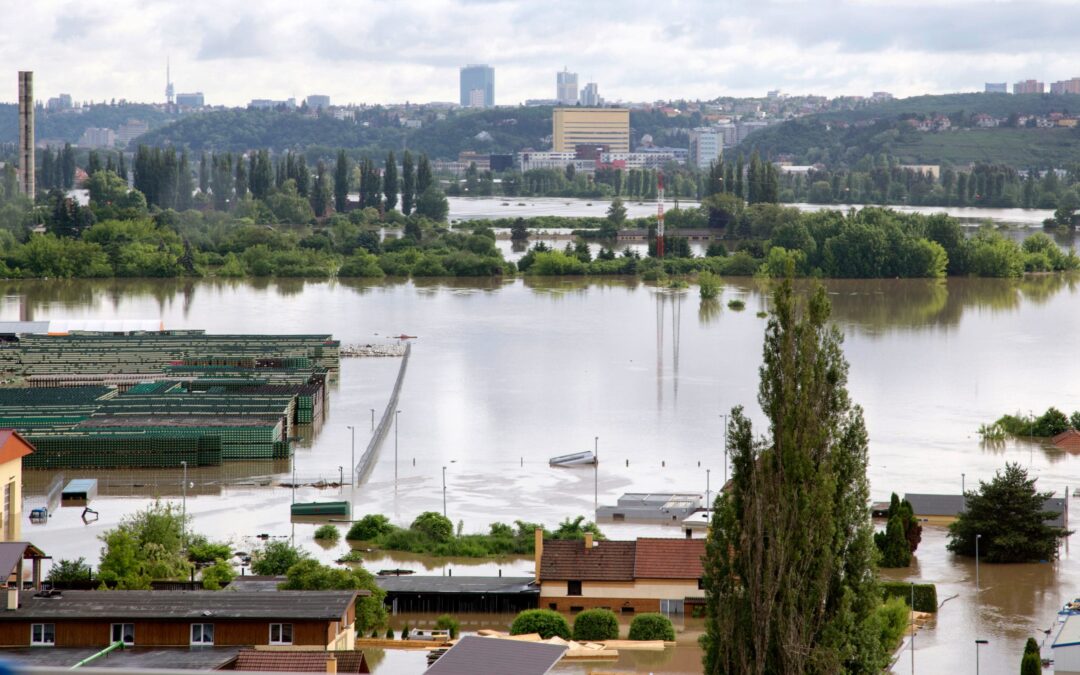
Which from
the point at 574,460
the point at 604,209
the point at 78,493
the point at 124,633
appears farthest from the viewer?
the point at 604,209

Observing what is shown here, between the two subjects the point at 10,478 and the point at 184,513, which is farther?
the point at 184,513

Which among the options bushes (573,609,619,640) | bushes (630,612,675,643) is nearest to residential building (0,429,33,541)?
bushes (573,609,619,640)

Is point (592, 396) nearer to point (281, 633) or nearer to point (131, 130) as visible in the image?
point (281, 633)

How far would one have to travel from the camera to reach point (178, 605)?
5.74 m

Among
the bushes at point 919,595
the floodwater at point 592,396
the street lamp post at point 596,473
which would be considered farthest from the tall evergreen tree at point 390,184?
the bushes at point 919,595

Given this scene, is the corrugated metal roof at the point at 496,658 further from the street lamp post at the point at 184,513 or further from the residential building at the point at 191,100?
the residential building at the point at 191,100

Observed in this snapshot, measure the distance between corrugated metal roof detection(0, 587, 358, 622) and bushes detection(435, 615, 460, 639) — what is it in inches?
54.5

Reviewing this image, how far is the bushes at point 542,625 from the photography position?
7359mm

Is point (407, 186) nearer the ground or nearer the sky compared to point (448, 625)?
nearer the sky

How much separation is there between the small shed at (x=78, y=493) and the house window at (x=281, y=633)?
5.04 m

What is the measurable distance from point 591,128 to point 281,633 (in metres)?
74.7

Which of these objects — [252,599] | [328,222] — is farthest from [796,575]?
[328,222]

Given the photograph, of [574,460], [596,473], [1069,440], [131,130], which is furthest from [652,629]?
[131,130]

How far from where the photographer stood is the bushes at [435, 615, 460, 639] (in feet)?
24.2
